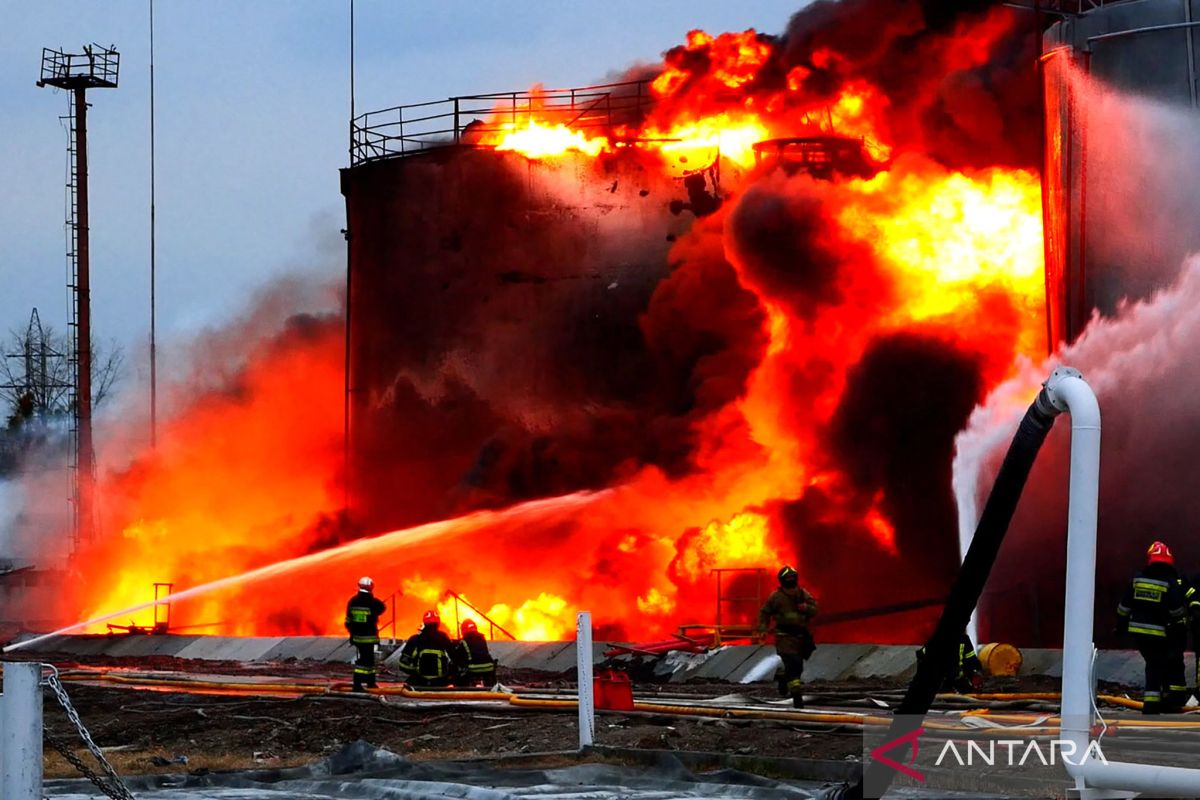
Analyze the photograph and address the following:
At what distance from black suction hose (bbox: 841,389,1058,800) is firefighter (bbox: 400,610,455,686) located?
10.3 metres

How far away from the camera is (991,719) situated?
13055mm

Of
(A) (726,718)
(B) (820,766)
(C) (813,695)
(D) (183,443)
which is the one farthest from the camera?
(D) (183,443)

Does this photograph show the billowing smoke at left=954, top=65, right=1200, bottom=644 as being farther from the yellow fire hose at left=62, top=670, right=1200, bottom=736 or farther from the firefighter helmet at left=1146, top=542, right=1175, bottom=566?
the firefighter helmet at left=1146, top=542, right=1175, bottom=566

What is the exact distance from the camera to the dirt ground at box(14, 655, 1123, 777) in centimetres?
1255

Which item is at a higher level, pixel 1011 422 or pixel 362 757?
pixel 1011 422

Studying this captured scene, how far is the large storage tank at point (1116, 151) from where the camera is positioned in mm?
20656

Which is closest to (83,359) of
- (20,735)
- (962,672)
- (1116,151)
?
(1116,151)

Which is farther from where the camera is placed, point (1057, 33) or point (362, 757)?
point (1057, 33)

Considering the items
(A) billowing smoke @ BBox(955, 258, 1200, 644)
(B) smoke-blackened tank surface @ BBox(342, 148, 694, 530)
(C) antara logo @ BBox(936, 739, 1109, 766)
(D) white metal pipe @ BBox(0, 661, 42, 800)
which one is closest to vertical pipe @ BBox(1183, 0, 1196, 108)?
(A) billowing smoke @ BBox(955, 258, 1200, 644)

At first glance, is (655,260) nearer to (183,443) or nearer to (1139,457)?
(1139,457)

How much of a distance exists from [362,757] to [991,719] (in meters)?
4.84

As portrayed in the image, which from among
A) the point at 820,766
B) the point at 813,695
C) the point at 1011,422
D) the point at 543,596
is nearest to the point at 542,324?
the point at 543,596

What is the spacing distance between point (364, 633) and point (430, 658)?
31.4 inches

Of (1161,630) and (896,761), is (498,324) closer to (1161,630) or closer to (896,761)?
(1161,630)
